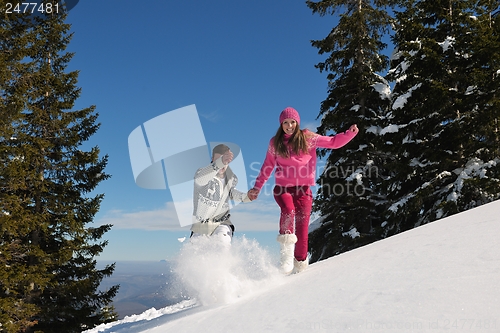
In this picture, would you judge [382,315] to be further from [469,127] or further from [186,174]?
[469,127]

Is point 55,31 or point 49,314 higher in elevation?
point 55,31

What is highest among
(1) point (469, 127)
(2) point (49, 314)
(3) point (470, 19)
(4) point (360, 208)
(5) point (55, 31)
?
(5) point (55, 31)

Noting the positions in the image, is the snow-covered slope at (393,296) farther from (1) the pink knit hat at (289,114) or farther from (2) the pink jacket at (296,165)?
(1) the pink knit hat at (289,114)

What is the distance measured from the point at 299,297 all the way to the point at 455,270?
1.09 meters

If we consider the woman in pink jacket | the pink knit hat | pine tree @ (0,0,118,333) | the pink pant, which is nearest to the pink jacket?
the woman in pink jacket

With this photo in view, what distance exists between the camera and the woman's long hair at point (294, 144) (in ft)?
14.4

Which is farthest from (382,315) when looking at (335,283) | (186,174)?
(186,174)

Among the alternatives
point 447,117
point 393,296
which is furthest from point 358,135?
point 393,296

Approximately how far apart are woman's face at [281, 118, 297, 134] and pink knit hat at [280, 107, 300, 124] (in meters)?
0.04

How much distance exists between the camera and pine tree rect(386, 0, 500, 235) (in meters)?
9.32

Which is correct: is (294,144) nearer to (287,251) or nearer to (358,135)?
(287,251)

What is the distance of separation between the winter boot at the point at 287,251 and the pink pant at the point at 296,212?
9 centimetres

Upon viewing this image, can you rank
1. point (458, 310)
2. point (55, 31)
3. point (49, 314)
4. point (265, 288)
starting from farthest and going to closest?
point (55, 31) → point (49, 314) → point (265, 288) → point (458, 310)

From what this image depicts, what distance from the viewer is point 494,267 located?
7.43 ft
